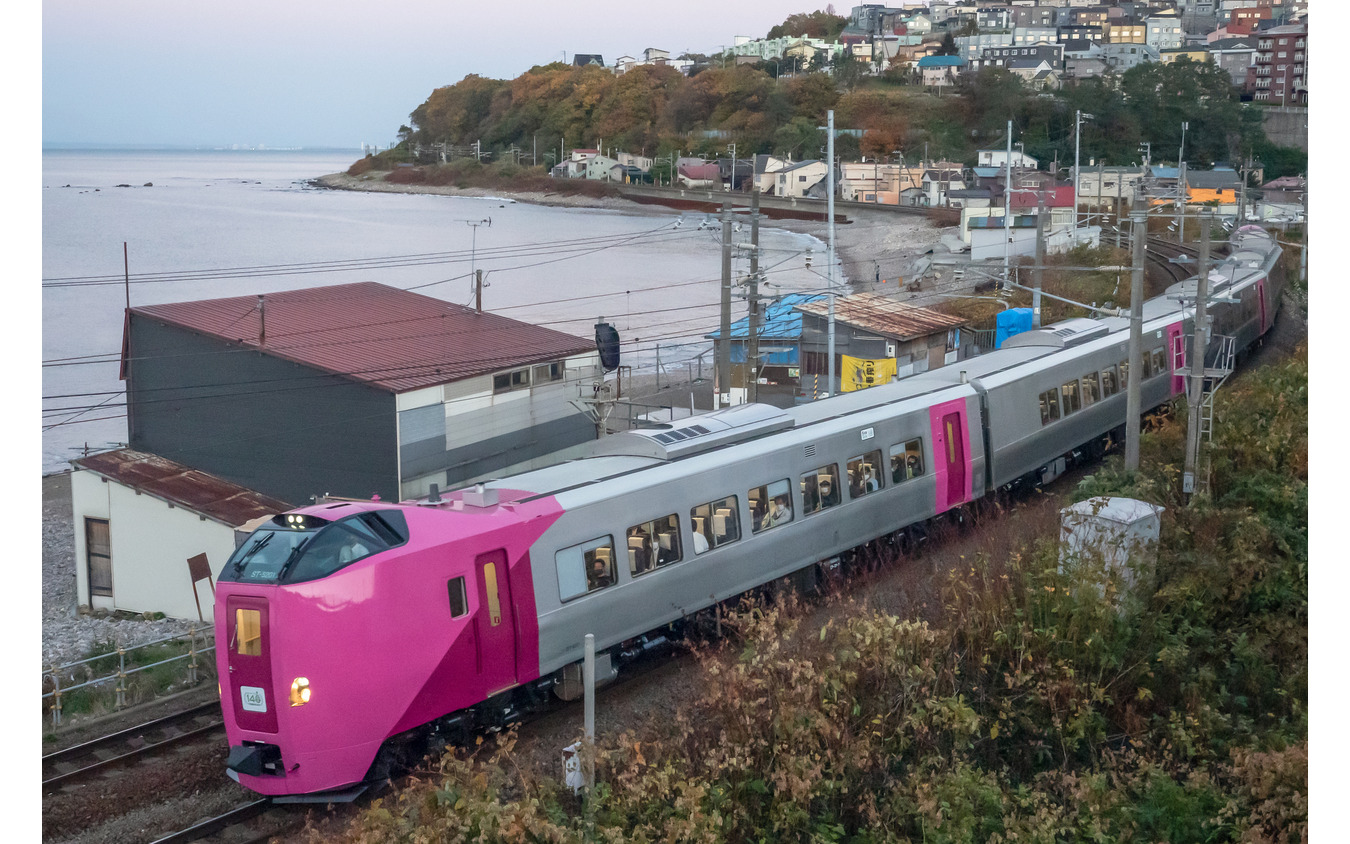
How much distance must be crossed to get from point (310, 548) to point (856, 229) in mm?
57710

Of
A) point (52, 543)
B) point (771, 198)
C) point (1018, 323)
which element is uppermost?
point (771, 198)

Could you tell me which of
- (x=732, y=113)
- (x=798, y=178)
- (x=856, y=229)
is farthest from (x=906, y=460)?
(x=732, y=113)

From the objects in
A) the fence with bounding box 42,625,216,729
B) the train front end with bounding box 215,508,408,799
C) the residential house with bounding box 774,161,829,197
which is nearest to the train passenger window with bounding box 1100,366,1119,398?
the fence with bounding box 42,625,216,729

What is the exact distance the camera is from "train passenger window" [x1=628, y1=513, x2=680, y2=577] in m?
8.75

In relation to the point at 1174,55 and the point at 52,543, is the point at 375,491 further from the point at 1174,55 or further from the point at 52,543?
the point at 1174,55

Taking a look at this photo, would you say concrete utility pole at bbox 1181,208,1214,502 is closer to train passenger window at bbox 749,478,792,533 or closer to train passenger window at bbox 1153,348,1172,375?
train passenger window at bbox 749,478,792,533

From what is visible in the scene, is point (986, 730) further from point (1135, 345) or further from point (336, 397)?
point (336, 397)

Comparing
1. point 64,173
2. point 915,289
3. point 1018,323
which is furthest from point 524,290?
point 64,173

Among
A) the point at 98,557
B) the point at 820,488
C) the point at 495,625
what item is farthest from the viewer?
the point at 98,557

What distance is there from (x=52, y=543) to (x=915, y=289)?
26686 millimetres

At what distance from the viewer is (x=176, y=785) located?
7.69 m

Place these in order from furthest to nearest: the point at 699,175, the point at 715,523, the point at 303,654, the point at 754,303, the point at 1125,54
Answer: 1. the point at 1125,54
2. the point at 699,175
3. the point at 754,303
4. the point at 715,523
5. the point at 303,654

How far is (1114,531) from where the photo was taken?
8469 millimetres

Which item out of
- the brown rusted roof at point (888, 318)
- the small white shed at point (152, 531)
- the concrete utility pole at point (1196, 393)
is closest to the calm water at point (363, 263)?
the brown rusted roof at point (888, 318)
